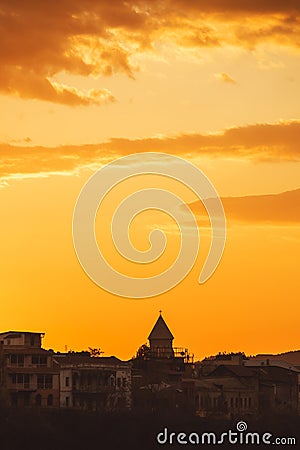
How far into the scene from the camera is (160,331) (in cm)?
9775

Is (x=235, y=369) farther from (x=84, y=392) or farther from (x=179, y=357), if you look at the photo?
(x=84, y=392)

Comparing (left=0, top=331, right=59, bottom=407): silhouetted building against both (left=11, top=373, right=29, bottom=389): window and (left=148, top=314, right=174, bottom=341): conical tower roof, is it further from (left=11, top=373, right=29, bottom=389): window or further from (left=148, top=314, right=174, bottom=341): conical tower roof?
(left=148, top=314, right=174, bottom=341): conical tower roof

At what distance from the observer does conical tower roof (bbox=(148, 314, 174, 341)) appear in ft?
319

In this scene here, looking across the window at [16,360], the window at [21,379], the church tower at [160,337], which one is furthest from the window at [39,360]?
the church tower at [160,337]

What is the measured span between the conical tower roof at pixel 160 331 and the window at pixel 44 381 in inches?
1016

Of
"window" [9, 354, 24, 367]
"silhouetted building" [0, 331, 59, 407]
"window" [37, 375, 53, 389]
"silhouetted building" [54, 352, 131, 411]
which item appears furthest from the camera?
"silhouetted building" [54, 352, 131, 411]

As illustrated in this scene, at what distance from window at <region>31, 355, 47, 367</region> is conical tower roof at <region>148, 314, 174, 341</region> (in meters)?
25.6

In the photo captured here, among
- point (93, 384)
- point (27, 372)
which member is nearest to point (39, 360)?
point (27, 372)

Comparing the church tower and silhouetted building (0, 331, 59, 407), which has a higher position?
the church tower

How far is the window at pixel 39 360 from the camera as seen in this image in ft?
236

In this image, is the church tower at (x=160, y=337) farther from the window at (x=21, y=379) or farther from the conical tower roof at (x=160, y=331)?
the window at (x=21, y=379)

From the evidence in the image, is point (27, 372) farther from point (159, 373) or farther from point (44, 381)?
point (159, 373)

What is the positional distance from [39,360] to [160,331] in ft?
87.6

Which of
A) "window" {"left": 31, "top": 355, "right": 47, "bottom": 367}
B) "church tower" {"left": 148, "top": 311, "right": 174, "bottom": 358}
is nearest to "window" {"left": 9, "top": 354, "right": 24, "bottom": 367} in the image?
"window" {"left": 31, "top": 355, "right": 47, "bottom": 367}
